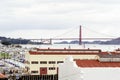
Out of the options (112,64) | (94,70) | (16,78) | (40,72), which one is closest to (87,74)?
(94,70)

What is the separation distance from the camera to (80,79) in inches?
1281

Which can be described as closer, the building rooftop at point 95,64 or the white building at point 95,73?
the white building at point 95,73

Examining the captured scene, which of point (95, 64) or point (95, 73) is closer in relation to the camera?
point (95, 73)

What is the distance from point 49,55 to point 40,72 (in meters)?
3.30

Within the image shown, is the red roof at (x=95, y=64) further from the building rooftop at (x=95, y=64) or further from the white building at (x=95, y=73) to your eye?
the white building at (x=95, y=73)

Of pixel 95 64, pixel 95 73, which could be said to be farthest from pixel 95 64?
pixel 95 73

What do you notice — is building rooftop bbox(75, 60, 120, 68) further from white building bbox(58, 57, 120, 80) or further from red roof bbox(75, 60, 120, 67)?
white building bbox(58, 57, 120, 80)

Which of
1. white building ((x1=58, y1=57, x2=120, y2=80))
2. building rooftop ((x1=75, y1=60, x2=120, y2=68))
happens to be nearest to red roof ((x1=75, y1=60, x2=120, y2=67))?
building rooftop ((x1=75, y1=60, x2=120, y2=68))

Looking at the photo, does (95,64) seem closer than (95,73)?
No

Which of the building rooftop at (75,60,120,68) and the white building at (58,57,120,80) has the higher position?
the building rooftop at (75,60,120,68)

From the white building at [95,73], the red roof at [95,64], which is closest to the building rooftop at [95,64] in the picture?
the red roof at [95,64]

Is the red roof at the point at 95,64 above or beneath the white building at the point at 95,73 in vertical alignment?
above

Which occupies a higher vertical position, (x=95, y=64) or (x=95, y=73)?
(x=95, y=64)

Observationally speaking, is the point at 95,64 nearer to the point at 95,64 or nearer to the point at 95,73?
the point at 95,64
